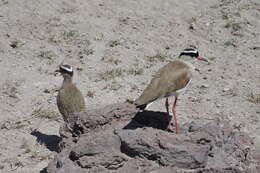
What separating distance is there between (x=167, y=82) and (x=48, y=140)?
283 cm

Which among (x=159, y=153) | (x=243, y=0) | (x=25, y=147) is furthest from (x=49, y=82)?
(x=243, y=0)

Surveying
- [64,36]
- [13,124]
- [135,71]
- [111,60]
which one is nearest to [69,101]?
[13,124]

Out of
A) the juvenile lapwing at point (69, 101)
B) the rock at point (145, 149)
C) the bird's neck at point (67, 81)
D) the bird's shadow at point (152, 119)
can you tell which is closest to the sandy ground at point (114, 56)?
the juvenile lapwing at point (69, 101)

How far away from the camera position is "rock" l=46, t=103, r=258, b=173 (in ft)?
22.4

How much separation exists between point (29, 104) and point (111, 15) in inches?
179

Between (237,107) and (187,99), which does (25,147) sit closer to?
(187,99)

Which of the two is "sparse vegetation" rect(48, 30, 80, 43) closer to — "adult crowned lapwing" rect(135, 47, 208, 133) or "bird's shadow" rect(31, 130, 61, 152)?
"bird's shadow" rect(31, 130, 61, 152)

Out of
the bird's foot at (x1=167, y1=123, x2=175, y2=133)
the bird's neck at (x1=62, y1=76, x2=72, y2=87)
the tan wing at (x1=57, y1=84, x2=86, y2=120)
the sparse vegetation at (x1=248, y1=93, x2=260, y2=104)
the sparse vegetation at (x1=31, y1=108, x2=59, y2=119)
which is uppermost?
the bird's foot at (x1=167, y1=123, x2=175, y2=133)

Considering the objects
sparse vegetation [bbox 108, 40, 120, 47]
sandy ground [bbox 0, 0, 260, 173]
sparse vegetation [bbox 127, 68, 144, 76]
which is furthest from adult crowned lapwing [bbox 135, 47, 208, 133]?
sparse vegetation [bbox 108, 40, 120, 47]

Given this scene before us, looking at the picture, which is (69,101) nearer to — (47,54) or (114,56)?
(114,56)

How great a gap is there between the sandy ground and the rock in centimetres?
176

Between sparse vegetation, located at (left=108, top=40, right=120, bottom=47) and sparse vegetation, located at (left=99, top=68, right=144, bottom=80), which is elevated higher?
sparse vegetation, located at (left=108, top=40, right=120, bottom=47)

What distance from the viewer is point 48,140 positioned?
9.48 meters

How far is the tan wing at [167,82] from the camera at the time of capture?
24.8 ft
